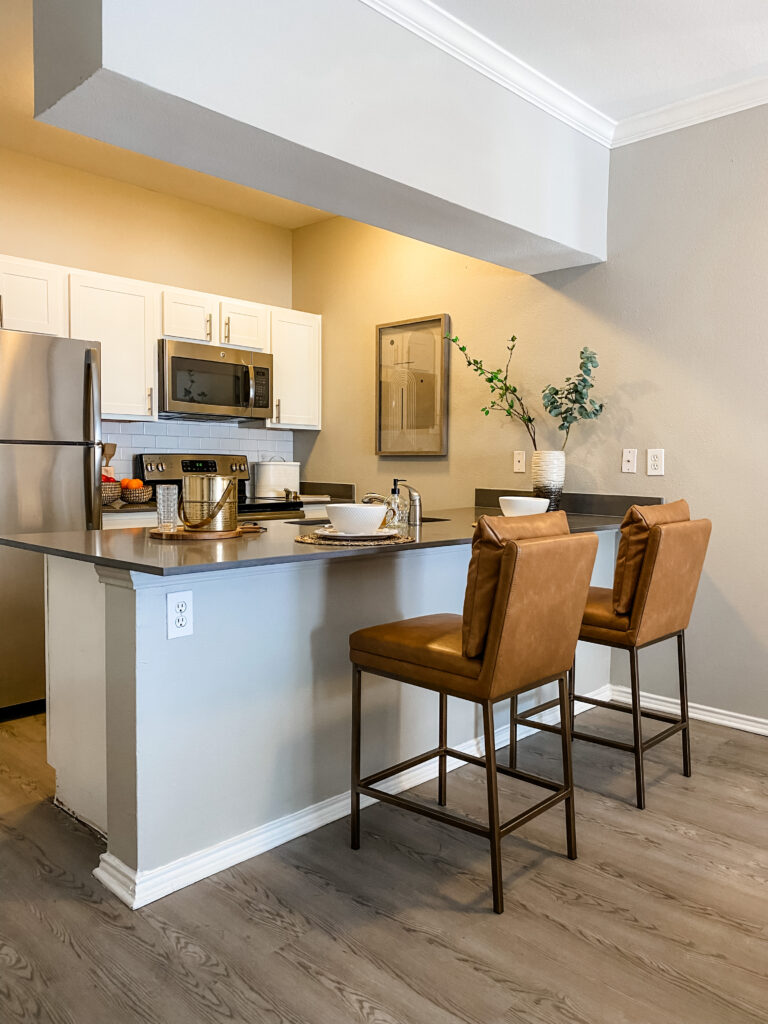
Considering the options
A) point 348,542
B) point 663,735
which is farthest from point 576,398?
point 348,542

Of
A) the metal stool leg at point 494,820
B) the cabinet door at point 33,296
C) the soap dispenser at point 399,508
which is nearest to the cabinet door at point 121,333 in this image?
the cabinet door at point 33,296

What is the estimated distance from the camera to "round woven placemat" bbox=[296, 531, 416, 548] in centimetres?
226

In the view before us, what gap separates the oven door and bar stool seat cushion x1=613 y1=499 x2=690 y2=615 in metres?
2.66

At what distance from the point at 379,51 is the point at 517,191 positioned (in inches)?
32.4

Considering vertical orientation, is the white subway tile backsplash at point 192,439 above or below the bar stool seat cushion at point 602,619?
above

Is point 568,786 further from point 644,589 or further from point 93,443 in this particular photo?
point 93,443

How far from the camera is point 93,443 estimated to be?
3570mm

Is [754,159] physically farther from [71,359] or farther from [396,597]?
[71,359]

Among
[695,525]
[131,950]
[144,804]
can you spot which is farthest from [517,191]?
[131,950]

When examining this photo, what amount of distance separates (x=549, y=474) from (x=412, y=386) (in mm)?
1198

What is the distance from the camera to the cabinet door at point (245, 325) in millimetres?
4547

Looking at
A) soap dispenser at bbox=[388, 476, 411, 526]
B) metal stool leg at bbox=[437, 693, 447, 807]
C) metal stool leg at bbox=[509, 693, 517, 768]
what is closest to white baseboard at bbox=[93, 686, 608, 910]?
metal stool leg at bbox=[437, 693, 447, 807]

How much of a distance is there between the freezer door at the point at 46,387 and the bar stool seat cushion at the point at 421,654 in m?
1.97

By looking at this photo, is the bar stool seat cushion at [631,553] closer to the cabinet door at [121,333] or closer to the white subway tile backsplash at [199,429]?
the cabinet door at [121,333]
